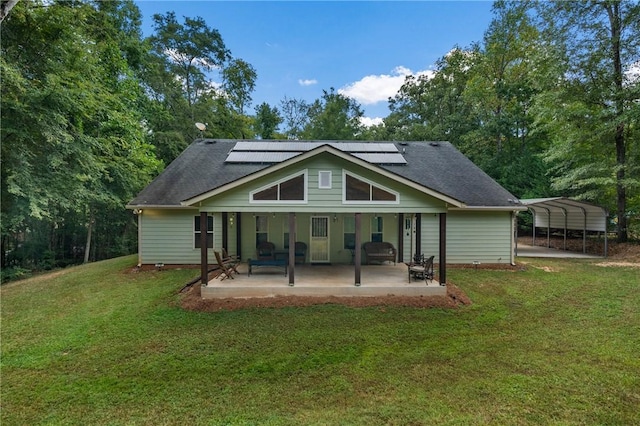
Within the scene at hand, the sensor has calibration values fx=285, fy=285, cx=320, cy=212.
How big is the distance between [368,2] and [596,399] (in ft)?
52.9

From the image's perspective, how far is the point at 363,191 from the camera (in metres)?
7.38

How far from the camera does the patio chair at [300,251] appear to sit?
989 cm

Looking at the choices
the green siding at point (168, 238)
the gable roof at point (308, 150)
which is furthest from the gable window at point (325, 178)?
the green siding at point (168, 238)

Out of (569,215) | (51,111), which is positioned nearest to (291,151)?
(51,111)

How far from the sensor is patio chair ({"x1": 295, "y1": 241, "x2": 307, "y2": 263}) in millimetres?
9895

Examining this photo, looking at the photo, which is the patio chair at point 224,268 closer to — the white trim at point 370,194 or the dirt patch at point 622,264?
the white trim at point 370,194

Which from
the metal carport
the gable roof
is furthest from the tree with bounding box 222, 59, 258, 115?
the metal carport

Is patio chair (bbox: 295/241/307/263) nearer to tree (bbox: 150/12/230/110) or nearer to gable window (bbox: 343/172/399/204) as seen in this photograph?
gable window (bbox: 343/172/399/204)

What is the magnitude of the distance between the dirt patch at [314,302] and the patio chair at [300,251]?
2.85 meters

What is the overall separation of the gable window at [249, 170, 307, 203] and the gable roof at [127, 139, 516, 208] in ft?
7.86

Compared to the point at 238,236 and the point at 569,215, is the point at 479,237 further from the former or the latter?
the point at 238,236

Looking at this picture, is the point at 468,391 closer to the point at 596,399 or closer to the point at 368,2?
the point at 596,399

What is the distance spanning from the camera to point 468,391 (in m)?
3.72

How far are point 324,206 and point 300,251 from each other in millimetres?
3304
